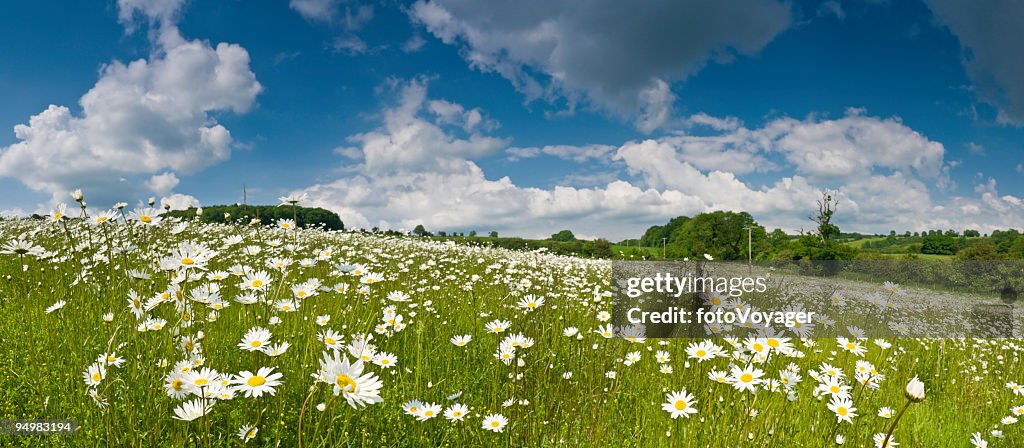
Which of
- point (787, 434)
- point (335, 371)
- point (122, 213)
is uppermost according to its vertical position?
point (122, 213)

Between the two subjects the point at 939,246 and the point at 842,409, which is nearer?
the point at 842,409

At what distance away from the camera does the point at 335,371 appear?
1.49 metres

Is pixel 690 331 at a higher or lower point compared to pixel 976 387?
higher

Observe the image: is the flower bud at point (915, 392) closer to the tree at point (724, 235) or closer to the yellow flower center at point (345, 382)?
the yellow flower center at point (345, 382)

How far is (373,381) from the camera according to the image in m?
1.55

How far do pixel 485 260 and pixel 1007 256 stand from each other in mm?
34437

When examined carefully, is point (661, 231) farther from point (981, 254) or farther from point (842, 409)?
point (842, 409)

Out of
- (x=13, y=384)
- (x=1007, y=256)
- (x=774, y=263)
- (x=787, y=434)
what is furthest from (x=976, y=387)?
(x=1007, y=256)

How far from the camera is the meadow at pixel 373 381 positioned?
2.27m

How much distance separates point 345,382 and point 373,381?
97mm

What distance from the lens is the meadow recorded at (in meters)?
2.27

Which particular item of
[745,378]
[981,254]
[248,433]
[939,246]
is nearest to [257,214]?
[248,433]

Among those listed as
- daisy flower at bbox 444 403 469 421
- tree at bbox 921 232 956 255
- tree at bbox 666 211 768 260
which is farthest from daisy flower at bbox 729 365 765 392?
tree at bbox 666 211 768 260

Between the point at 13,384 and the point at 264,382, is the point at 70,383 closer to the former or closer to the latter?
the point at 13,384
